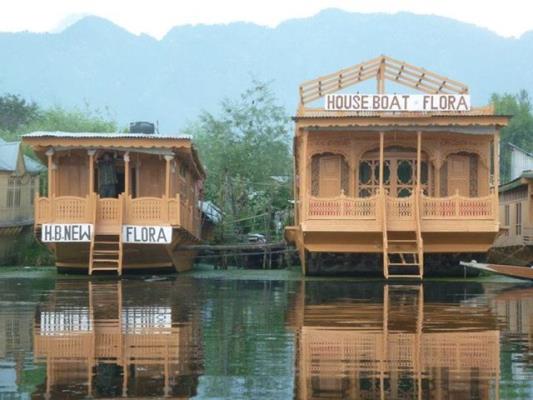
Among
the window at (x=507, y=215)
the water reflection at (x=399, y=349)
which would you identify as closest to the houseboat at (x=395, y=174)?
the water reflection at (x=399, y=349)

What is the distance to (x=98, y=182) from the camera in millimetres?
30406

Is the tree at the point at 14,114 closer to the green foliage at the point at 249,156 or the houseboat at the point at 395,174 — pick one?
the green foliage at the point at 249,156

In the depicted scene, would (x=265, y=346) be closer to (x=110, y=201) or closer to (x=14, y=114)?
(x=110, y=201)

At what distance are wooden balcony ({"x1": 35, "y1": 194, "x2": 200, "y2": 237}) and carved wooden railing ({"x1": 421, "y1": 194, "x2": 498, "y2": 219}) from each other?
23.5ft

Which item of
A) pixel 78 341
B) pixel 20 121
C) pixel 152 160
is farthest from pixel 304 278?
pixel 20 121

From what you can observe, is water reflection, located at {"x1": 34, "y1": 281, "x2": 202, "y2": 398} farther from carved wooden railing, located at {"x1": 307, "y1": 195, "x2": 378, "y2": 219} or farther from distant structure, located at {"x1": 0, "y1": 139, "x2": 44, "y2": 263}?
distant structure, located at {"x1": 0, "y1": 139, "x2": 44, "y2": 263}

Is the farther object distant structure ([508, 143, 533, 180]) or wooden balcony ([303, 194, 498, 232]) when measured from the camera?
distant structure ([508, 143, 533, 180])

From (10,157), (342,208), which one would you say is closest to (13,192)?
(10,157)

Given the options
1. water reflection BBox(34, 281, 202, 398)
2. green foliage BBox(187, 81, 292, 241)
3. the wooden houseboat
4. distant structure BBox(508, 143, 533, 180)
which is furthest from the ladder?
distant structure BBox(508, 143, 533, 180)

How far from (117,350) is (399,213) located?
17448 mm

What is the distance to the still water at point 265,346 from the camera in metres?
7.98

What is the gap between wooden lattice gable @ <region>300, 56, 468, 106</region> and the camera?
2941 centimetres

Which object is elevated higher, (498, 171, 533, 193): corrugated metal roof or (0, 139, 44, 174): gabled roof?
(0, 139, 44, 174): gabled roof

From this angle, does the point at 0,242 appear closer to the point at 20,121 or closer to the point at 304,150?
the point at 304,150
